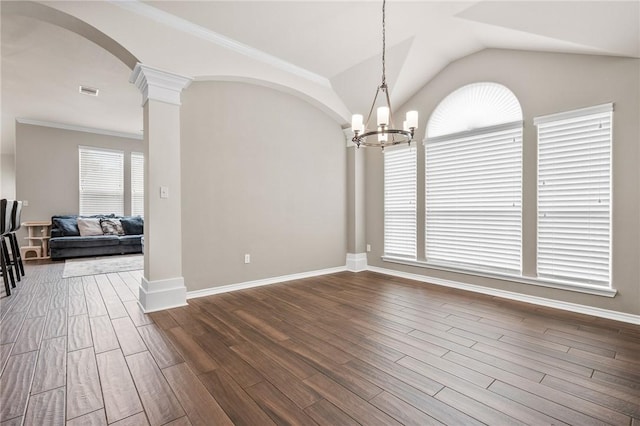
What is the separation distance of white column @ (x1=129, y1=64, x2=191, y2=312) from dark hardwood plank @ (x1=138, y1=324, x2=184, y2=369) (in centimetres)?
56

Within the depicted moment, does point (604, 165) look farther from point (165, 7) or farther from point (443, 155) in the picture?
point (165, 7)

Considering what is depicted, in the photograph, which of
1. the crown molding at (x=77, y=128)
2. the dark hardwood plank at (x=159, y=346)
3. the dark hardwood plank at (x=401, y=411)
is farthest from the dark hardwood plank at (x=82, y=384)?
the crown molding at (x=77, y=128)

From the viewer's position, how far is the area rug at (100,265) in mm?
5020

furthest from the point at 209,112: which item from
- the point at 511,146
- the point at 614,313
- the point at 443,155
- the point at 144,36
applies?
the point at 614,313

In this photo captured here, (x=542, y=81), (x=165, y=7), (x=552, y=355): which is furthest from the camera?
(x=542, y=81)

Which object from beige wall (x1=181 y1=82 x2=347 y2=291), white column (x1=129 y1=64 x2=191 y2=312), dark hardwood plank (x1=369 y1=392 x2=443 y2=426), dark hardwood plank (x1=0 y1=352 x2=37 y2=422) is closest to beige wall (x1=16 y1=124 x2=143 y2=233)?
white column (x1=129 y1=64 x2=191 y2=312)

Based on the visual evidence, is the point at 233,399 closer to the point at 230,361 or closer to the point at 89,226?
the point at 230,361

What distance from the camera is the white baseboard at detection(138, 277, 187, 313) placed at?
309 centimetres

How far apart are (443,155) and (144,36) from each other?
3962 mm

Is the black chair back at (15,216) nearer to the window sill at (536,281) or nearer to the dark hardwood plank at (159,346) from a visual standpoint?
the dark hardwood plank at (159,346)

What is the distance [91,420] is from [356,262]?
411 cm

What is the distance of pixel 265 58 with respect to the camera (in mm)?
3926

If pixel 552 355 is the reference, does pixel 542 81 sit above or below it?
above

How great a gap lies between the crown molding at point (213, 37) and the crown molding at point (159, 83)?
1.78 feet
